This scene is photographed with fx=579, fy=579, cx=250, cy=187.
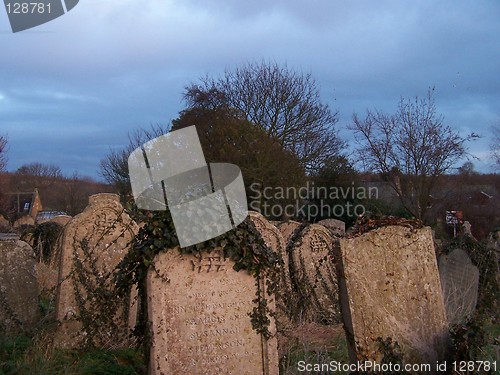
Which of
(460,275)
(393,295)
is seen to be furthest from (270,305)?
(460,275)

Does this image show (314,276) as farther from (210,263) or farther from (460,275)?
(210,263)

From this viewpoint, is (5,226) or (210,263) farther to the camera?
(5,226)

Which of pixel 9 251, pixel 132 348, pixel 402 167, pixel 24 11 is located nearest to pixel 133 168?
pixel 9 251

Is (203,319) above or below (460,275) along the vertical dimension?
above

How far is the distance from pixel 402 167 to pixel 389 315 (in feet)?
39.7

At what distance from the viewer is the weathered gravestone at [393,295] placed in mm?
4715

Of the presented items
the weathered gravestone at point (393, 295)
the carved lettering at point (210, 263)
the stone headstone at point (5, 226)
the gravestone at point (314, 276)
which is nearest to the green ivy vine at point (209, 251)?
the carved lettering at point (210, 263)

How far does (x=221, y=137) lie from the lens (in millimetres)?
19328

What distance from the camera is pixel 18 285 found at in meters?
7.28

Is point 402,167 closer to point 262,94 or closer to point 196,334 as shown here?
point 262,94

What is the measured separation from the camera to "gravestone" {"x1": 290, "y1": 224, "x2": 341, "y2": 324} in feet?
29.5

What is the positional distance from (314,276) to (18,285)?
440cm

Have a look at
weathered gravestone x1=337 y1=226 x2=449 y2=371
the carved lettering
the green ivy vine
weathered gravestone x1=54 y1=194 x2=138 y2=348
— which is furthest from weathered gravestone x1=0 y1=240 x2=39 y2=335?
weathered gravestone x1=337 y1=226 x2=449 y2=371

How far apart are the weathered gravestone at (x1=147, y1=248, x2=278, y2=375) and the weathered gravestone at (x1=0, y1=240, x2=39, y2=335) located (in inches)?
121
